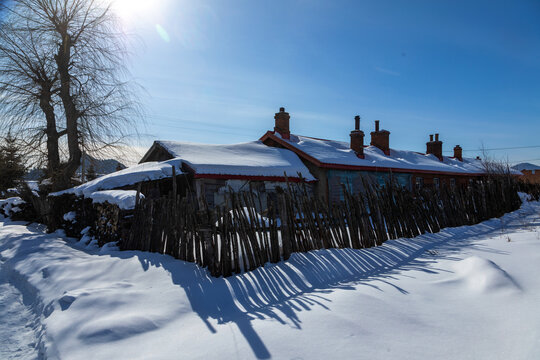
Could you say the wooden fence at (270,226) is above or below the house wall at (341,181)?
below

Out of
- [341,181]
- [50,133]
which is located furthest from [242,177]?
[50,133]

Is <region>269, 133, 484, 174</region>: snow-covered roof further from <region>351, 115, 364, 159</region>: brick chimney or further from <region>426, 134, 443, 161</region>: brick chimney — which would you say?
<region>426, 134, 443, 161</region>: brick chimney

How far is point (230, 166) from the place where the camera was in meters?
12.6

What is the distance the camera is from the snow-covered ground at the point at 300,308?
261 cm

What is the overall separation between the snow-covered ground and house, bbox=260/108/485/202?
7682mm

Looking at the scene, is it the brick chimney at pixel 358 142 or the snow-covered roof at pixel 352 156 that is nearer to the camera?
the snow-covered roof at pixel 352 156

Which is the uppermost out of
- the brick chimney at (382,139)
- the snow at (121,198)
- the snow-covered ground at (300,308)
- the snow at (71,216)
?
the brick chimney at (382,139)

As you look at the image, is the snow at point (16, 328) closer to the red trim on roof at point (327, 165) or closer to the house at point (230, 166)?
the house at point (230, 166)

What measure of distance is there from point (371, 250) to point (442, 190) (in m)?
4.88

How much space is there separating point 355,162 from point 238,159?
614cm

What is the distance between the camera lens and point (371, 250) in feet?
20.9

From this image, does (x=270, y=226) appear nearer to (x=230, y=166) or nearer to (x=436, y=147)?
(x=230, y=166)

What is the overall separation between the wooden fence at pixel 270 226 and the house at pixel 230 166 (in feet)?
12.1

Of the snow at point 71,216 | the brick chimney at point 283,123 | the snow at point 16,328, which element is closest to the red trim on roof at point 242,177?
→ the snow at point 71,216
